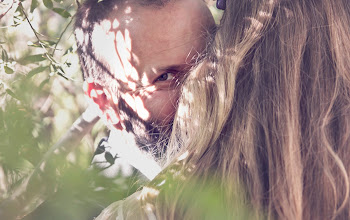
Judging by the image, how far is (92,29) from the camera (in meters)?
2.22

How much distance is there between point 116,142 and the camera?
2543 mm

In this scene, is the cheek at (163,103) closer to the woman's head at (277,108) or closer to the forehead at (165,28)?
the forehead at (165,28)

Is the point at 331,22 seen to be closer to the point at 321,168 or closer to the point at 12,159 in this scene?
the point at 321,168

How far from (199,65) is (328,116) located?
0.48 meters

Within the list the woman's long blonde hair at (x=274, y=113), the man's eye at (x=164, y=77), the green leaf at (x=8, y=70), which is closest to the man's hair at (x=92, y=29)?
the man's eye at (x=164, y=77)

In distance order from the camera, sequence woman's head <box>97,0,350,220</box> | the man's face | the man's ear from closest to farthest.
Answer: woman's head <box>97,0,350,220</box>, the man's face, the man's ear

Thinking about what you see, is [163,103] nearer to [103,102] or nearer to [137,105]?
[137,105]

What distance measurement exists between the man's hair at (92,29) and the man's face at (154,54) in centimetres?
5

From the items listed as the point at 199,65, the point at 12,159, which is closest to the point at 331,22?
the point at 199,65

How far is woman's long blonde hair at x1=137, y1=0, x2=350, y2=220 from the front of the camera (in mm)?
1343

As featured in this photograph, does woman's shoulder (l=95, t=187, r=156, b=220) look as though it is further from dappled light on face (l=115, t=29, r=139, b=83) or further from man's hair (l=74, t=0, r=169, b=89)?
man's hair (l=74, t=0, r=169, b=89)

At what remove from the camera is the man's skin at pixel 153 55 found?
1.91 metres

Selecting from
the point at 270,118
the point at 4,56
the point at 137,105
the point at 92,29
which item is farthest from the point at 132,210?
the point at 4,56

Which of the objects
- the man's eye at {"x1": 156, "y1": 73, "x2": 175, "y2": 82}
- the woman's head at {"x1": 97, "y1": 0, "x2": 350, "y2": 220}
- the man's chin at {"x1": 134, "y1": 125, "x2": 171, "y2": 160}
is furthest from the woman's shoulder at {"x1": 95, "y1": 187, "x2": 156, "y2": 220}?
the man's eye at {"x1": 156, "y1": 73, "x2": 175, "y2": 82}
